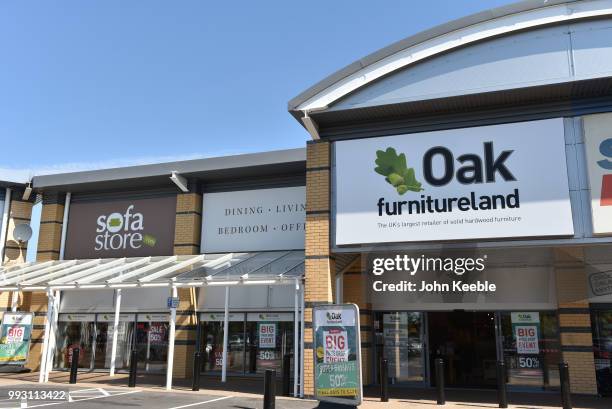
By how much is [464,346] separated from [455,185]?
5.06 meters

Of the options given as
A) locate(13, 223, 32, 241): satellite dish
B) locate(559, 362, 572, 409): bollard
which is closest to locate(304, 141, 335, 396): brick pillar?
locate(559, 362, 572, 409): bollard

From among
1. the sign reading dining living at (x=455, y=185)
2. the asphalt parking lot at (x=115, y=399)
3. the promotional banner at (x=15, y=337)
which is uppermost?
the sign reading dining living at (x=455, y=185)

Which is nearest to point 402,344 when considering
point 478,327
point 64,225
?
point 478,327

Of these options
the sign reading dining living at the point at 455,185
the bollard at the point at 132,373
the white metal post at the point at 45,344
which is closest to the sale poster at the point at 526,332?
the sign reading dining living at the point at 455,185

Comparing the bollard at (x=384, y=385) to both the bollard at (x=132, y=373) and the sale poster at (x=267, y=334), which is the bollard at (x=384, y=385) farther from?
the bollard at (x=132, y=373)

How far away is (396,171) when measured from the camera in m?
11.9

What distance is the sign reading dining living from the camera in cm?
1077

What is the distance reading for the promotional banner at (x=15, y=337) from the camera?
1586cm

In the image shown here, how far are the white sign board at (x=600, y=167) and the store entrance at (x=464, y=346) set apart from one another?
14.9 feet

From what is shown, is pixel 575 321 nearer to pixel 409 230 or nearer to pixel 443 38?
pixel 409 230

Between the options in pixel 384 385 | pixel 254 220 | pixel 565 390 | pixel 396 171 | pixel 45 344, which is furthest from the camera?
pixel 254 220

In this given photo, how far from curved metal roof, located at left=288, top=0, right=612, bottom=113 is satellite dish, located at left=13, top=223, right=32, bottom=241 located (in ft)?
38.6

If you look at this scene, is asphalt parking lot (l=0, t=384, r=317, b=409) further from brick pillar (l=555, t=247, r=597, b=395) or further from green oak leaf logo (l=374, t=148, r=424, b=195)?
brick pillar (l=555, t=247, r=597, b=395)

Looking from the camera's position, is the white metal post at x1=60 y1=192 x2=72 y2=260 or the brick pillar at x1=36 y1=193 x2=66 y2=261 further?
the white metal post at x1=60 y1=192 x2=72 y2=260
